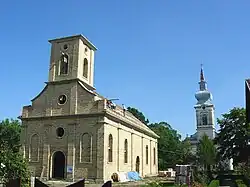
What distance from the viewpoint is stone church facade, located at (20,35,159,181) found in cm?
3350

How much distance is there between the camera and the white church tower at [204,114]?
97.2m

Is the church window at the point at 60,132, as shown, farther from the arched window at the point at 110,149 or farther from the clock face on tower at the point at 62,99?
the arched window at the point at 110,149

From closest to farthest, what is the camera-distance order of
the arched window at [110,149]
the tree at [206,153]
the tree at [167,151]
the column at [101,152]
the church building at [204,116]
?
1. the column at [101,152]
2. the arched window at [110,149]
3. the tree at [206,153]
4. the tree at [167,151]
5. the church building at [204,116]

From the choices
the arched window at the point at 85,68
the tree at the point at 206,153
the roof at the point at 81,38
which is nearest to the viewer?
the roof at the point at 81,38

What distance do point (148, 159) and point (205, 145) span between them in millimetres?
27231

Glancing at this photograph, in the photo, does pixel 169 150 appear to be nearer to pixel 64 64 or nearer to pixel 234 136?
pixel 234 136

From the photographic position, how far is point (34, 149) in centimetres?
3606

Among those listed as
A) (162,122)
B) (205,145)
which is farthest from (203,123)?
(205,145)

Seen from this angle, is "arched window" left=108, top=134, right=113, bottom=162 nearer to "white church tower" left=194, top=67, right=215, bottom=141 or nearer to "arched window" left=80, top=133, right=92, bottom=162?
"arched window" left=80, top=133, right=92, bottom=162

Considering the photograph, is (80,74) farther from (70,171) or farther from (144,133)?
(144,133)

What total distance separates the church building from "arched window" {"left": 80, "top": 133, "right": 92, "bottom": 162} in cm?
6813

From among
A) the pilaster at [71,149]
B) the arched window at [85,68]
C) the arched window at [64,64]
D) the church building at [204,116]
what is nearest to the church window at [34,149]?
the pilaster at [71,149]

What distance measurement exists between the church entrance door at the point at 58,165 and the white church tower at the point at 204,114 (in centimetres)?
6859

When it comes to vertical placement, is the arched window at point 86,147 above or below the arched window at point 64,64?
below
